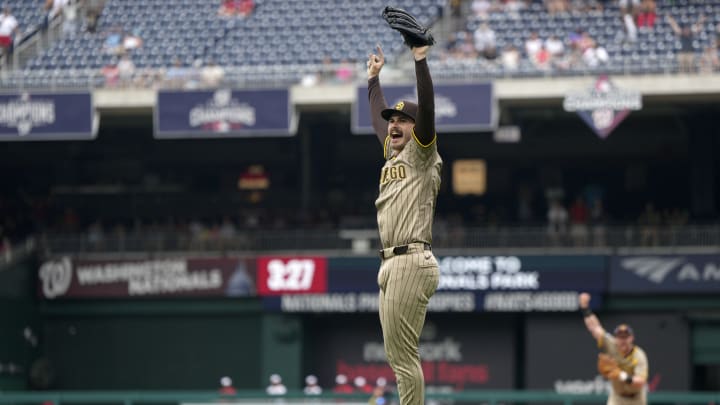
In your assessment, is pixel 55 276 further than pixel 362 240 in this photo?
Yes

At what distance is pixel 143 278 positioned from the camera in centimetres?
2416

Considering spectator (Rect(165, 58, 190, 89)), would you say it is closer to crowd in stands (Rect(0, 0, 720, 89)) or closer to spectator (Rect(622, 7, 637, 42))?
crowd in stands (Rect(0, 0, 720, 89))

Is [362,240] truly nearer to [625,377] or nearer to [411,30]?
[625,377]

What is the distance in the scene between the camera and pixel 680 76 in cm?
2231

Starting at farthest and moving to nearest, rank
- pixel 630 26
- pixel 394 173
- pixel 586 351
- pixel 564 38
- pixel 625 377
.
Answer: pixel 564 38
pixel 630 26
pixel 586 351
pixel 625 377
pixel 394 173

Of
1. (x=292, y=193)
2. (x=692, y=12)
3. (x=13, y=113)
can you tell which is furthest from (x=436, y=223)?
(x=13, y=113)

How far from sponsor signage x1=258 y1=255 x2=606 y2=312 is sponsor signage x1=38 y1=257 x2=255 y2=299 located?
0.80 metres

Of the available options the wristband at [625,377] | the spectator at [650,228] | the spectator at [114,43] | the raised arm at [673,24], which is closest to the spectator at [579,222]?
the spectator at [650,228]

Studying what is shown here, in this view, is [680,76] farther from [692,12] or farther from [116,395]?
[116,395]

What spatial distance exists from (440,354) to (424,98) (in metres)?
18.2

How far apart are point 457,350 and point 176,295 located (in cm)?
547

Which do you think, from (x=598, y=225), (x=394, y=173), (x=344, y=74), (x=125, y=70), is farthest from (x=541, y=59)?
(x=394, y=173)

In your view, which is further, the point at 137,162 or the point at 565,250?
the point at 137,162

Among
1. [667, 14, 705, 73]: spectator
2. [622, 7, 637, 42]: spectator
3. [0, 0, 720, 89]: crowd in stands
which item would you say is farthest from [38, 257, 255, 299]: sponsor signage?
[667, 14, 705, 73]: spectator
